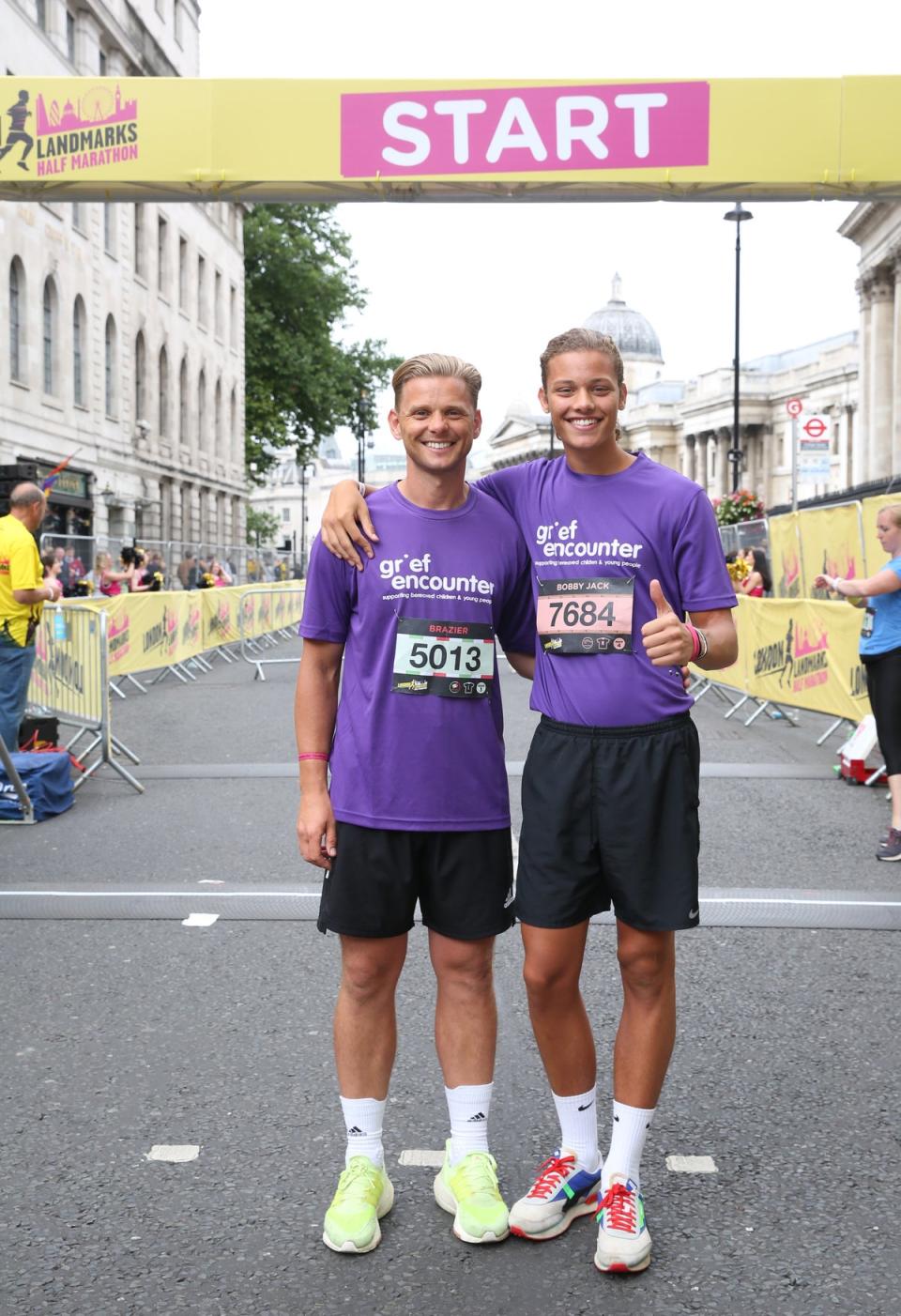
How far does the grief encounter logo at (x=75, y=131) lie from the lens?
10273mm

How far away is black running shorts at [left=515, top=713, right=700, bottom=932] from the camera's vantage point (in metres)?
3.19

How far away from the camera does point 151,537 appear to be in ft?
144

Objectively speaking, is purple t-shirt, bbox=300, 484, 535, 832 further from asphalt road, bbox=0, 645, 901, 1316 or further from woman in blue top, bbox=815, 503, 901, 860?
woman in blue top, bbox=815, 503, 901, 860

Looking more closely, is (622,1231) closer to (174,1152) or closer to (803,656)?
(174,1152)

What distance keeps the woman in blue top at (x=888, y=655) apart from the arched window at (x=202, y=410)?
44917mm

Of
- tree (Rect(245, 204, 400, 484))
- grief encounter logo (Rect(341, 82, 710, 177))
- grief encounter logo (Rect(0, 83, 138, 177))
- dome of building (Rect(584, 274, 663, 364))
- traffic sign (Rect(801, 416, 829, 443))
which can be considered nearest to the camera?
grief encounter logo (Rect(341, 82, 710, 177))

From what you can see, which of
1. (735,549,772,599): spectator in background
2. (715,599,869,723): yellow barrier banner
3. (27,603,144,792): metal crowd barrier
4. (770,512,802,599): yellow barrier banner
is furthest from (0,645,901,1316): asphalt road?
(735,549,772,599): spectator in background

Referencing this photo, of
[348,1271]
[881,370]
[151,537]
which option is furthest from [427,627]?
[881,370]

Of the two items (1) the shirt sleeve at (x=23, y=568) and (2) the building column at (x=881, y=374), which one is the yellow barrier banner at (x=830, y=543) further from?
(2) the building column at (x=881, y=374)

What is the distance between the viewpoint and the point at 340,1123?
3906mm

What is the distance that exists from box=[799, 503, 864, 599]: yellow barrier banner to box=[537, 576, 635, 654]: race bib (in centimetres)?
1072

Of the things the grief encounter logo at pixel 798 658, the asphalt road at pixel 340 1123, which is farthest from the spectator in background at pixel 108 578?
the asphalt road at pixel 340 1123

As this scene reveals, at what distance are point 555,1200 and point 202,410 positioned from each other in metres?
50.2

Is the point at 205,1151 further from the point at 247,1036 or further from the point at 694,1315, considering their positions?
the point at 694,1315
